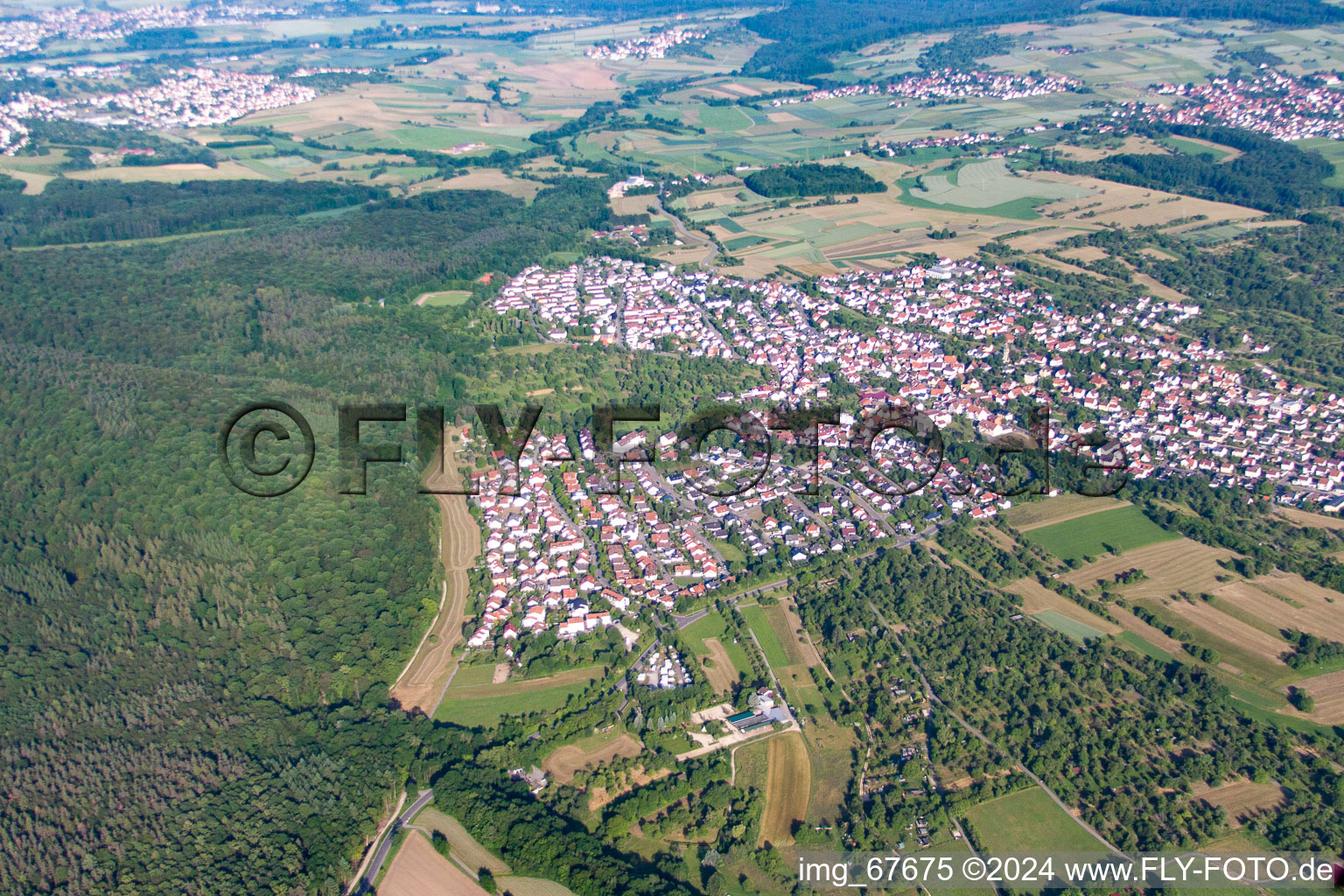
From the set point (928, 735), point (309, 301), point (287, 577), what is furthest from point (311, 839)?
point (309, 301)

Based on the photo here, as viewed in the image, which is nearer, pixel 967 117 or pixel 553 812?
pixel 553 812

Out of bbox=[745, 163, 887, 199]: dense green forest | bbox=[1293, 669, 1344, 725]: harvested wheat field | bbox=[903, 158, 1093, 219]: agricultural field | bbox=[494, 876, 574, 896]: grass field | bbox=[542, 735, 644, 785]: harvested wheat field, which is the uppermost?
bbox=[745, 163, 887, 199]: dense green forest

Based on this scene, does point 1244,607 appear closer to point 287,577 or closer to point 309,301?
point 287,577

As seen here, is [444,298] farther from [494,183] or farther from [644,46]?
[644,46]

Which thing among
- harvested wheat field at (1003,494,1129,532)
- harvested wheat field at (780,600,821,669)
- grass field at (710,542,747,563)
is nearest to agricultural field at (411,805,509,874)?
harvested wheat field at (780,600,821,669)

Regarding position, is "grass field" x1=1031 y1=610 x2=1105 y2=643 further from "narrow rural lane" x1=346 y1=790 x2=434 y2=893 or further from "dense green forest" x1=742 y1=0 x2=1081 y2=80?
"dense green forest" x1=742 y1=0 x2=1081 y2=80

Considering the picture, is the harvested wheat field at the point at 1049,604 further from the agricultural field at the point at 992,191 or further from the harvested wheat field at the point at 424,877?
the agricultural field at the point at 992,191

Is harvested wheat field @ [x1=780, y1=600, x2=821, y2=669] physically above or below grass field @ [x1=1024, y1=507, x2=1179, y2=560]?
below
